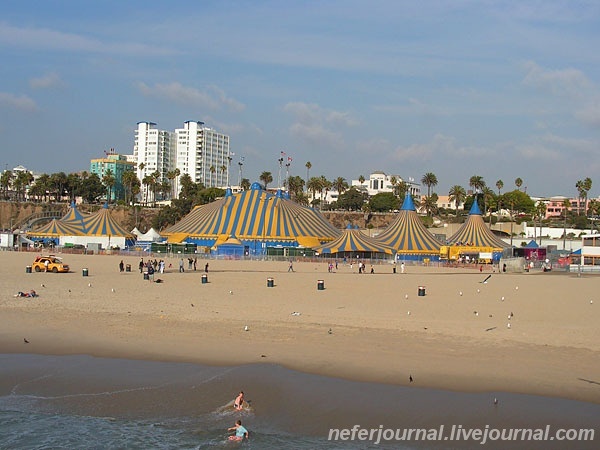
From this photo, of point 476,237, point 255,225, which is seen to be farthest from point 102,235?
point 476,237

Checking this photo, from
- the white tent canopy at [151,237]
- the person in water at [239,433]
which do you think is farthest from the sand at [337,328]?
the white tent canopy at [151,237]

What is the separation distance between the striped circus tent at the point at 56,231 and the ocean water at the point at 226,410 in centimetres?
4476

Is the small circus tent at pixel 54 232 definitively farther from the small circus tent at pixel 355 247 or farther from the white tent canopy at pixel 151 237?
the small circus tent at pixel 355 247

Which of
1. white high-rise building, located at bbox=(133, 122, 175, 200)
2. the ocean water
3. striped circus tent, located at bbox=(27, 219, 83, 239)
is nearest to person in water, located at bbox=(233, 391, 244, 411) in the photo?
the ocean water

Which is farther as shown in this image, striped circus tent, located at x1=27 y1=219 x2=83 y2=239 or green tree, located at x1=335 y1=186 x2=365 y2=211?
green tree, located at x1=335 y1=186 x2=365 y2=211

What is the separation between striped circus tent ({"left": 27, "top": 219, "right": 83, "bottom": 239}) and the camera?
55906 mm

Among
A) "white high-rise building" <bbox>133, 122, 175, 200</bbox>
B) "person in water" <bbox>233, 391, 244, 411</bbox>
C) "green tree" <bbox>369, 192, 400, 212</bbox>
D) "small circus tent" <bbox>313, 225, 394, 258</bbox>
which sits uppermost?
"white high-rise building" <bbox>133, 122, 175, 200</bbox>

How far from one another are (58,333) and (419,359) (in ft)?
26.4

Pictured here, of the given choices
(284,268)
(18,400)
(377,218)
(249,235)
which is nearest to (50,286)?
(18,400)

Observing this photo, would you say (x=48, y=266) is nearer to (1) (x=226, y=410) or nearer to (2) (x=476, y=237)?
(1) (x=226, y=410)

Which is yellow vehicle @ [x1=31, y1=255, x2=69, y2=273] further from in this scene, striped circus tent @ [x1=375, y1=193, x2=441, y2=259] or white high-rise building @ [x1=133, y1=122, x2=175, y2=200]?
white high-rise building @ [x1=133, y1=122, x2=175, y2=200]

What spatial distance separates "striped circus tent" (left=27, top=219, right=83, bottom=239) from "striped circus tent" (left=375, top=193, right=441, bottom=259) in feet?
77.7

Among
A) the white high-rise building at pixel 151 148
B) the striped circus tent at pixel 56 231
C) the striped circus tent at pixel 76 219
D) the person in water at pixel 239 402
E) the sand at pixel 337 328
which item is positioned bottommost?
the person in water at pixel 239 402

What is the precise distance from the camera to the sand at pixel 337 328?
13.2m
